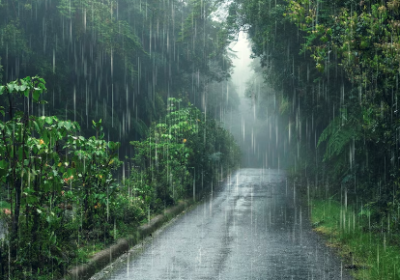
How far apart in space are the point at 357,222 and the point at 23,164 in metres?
6.96

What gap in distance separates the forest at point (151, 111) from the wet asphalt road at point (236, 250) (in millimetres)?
742

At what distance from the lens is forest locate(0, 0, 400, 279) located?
5.58 m

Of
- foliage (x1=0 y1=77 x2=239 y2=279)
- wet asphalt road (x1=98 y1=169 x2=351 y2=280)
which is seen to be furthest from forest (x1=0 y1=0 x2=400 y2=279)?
wet asphalt road (x1=98 y1=169 x2=351 y2=280)

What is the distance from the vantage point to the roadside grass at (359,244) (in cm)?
615

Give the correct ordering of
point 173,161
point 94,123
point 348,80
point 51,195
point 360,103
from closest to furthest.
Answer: point 51,195, point 94,123, point 360,103, point 348,80, point 173,161

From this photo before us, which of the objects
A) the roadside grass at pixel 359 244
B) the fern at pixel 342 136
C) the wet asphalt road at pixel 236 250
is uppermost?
the fern at pixel 342 136

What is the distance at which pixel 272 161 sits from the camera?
2527 inches

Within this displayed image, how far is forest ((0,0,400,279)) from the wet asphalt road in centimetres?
74

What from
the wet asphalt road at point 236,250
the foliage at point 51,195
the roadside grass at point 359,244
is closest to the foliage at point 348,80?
the roadside grass at point 359,244

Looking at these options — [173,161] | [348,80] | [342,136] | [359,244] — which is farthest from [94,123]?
[348,80]

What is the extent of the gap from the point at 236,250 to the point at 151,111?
15929 mm

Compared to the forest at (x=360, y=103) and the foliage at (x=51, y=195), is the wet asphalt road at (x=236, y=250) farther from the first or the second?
the foliage at (x=51, y=195)

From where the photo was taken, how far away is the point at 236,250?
7711 mm

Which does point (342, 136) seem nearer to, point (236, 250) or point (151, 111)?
point (236, 250)
